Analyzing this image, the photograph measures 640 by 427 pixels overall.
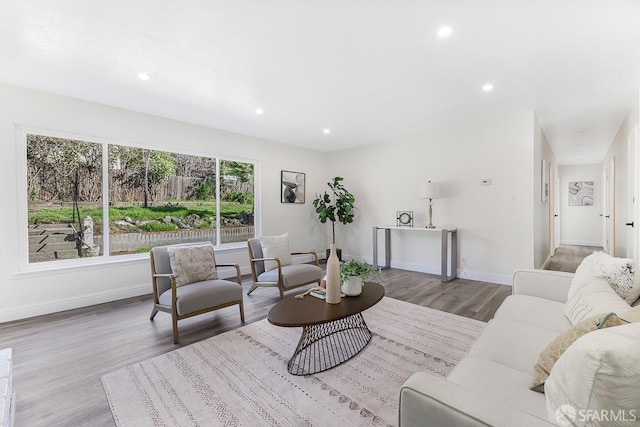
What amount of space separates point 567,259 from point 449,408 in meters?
7.44

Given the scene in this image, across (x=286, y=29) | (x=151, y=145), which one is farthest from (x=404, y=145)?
(x=151, y=145)

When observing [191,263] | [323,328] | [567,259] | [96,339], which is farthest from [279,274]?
[567,259]

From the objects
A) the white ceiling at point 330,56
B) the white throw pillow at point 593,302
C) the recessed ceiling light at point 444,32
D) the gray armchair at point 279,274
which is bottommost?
the gray armchair at point 279,274

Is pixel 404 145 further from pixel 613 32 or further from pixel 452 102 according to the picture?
pixel 613 32

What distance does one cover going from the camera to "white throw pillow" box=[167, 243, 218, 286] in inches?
115

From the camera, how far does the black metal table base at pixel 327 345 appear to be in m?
2.09

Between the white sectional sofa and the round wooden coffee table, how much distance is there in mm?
898

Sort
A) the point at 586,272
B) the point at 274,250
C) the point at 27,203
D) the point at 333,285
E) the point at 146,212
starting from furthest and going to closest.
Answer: the point at 146,212 → the point at 274,250 → the point at 27,203 → the point at 333,285 → the point at 586,272

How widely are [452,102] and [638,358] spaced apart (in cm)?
352

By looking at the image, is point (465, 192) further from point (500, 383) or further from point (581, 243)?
point (581, 243)

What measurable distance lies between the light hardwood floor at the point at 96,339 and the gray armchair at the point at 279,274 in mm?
262

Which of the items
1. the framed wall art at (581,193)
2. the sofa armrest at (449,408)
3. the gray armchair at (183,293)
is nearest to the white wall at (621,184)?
the framed wall art at (581,193)

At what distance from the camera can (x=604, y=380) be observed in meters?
0.72

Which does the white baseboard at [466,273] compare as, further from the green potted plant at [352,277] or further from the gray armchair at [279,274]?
the green potted plant at [352,277]
